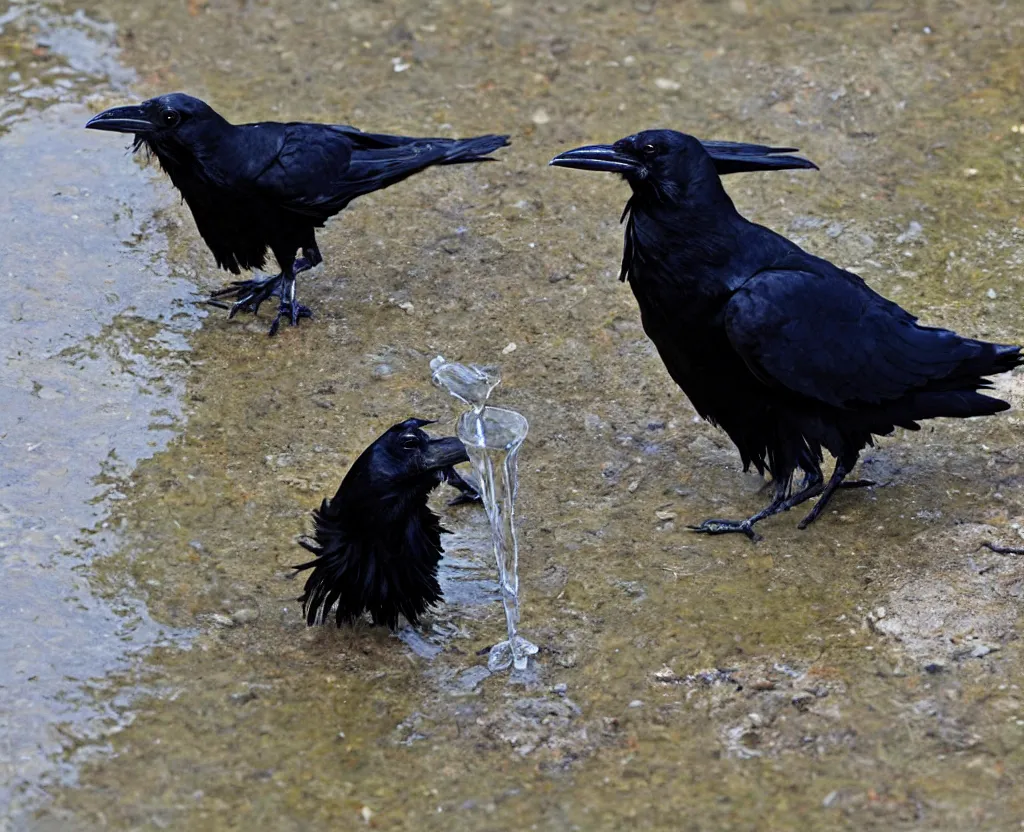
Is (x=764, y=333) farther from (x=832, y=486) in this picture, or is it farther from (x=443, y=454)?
(x=443, y=454)

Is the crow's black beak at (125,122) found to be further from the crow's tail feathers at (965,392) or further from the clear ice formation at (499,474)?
the crow's tail feathers at (965,392)

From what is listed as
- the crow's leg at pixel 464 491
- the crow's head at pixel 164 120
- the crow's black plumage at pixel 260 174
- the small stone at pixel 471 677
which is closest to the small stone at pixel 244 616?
the small stone at pixel 471 677

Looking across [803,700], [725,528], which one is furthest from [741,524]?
[803,700]

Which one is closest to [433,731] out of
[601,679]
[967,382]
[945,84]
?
[601,679]

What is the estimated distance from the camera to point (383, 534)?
453 cm

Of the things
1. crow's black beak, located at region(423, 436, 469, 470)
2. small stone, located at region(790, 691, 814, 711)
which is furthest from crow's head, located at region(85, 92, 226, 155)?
small stone, located at region(790, 691, 814, 711)

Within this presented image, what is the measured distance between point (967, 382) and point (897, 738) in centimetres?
163

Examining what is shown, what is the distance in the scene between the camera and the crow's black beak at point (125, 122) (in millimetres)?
6086

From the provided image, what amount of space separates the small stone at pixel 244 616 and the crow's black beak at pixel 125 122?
2499mm

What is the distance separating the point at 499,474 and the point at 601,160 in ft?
4.08

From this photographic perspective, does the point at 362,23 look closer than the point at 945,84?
No

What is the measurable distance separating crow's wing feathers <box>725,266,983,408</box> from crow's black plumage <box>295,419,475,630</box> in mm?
1192

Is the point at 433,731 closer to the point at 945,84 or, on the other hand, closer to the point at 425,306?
the point at 425,306

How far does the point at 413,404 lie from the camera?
19.1 feet
